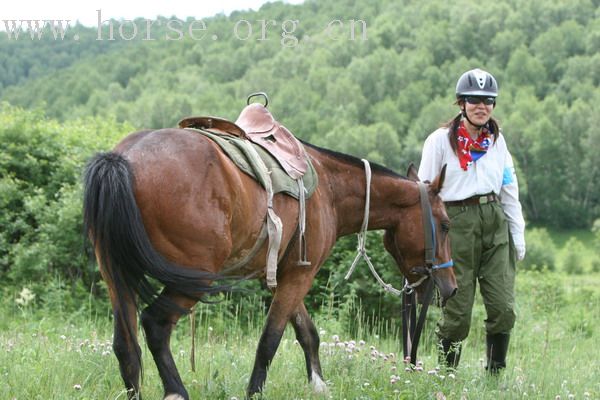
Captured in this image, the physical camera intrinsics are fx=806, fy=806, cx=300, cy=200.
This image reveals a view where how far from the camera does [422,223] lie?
5.41 metres

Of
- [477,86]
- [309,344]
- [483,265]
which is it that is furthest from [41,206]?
[477,86]

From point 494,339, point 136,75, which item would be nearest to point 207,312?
point 494,339

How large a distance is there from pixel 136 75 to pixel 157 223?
99699 millimetres

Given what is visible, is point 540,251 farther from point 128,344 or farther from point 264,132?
point 128,344

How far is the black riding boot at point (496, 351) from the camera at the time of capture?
5.74m

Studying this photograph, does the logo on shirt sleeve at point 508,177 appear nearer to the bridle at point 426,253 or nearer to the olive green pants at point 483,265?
the olive green pants at point 483,265

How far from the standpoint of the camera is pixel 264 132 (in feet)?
15.7

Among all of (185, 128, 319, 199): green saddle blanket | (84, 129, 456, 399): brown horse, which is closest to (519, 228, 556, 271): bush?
(185, 128, 319, 199): green saddle blanket

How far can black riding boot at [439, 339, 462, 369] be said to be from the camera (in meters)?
5.46

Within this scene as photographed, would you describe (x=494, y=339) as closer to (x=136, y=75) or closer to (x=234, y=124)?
(x=234, y=124)

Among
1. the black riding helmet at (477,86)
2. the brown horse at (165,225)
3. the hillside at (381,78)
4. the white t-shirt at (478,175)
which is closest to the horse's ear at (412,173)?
the white t-shirt at (478,175)

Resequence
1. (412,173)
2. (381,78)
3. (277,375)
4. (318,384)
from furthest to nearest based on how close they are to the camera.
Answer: (381,78) < (412,173) < (277,375) < (318,384)

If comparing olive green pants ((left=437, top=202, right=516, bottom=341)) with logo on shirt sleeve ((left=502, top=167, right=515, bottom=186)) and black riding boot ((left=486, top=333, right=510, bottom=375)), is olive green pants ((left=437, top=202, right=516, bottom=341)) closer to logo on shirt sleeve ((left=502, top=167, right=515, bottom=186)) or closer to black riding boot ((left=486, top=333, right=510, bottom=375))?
black riding boot ((left=486, top=333, right=510, bottom=375))

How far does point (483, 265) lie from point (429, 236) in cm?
56
